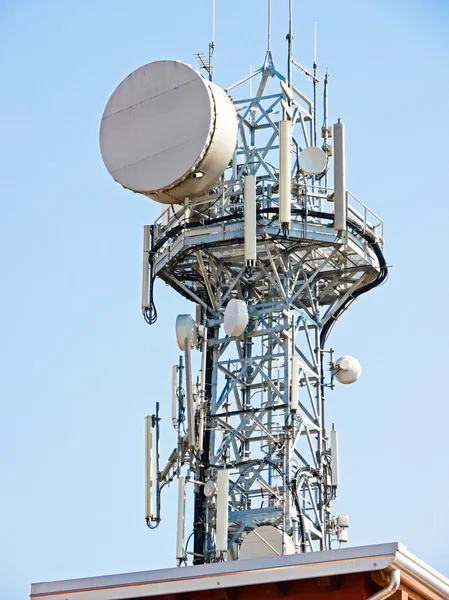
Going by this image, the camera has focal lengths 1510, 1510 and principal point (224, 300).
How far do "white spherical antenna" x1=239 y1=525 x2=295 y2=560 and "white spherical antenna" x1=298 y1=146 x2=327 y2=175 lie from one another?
943 cm

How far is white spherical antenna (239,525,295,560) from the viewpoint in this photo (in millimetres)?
35906

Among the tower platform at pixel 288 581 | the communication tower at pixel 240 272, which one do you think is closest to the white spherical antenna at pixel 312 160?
the communication tower at pixel 240 272

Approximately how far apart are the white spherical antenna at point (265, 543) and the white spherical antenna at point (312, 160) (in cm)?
943

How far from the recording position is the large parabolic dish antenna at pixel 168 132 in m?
38.4

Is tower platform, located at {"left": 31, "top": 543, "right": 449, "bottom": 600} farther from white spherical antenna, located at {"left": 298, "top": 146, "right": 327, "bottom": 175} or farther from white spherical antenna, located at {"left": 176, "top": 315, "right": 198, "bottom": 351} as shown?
white spherical antenna, located at {"left": 298, "top": 146, "right": 327, "bottom": 175}

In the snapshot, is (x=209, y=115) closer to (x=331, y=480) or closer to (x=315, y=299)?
(x=315, y=299)

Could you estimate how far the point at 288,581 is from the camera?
25.6m

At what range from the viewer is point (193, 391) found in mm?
39344

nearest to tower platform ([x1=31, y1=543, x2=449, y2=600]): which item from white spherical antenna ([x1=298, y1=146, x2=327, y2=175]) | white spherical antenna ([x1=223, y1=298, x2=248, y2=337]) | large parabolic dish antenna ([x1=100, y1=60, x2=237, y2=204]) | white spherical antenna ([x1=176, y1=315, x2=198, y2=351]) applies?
white spherical antenna ([x1=223, y1=298, x2=248, y2=337])

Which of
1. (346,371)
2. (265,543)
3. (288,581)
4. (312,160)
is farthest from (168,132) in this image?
(288,581)

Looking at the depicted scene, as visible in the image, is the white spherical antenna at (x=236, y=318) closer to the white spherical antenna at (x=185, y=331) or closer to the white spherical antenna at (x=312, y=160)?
the white spherical antenna at (x=185, y=331)

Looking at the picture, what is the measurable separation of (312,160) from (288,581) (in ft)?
53.7

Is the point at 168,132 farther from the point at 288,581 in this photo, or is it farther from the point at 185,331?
the point at 288,581

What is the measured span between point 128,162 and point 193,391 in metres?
6.24
